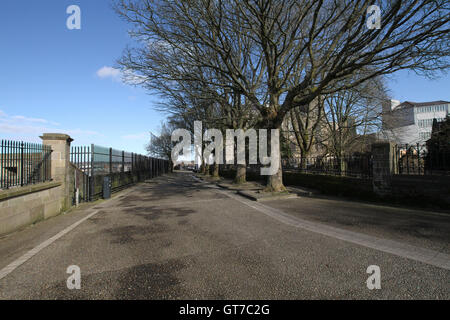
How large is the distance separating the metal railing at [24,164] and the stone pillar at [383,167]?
12.1 metres

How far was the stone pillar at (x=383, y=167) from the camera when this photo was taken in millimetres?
9068

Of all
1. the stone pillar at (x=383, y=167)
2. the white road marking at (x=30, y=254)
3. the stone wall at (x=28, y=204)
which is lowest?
Answer: the white road marking at (x=30, y=254)

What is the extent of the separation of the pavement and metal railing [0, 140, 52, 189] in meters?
1.39

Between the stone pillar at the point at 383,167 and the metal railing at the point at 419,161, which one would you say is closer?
the metal railing at the point at 419,161

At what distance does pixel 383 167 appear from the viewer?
9.17m

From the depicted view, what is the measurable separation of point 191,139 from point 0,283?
117 feet

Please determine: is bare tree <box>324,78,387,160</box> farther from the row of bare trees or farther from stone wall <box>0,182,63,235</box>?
stone wall <box>0,182,63,235</box>

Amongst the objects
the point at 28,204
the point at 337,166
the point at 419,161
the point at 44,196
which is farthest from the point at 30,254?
the point at 337,166

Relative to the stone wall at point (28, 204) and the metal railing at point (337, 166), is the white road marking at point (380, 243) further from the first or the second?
the stone wall at point (28, 204)

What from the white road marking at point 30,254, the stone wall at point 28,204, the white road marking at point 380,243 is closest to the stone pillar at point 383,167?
the white road marking at point 380,243

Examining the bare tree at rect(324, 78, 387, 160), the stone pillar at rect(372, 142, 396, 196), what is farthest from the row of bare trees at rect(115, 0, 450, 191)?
the bare tree at rect(324, 78, 387, 160)

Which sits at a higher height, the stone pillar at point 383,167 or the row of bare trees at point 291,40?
the row of bare trees at point 291,40
